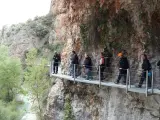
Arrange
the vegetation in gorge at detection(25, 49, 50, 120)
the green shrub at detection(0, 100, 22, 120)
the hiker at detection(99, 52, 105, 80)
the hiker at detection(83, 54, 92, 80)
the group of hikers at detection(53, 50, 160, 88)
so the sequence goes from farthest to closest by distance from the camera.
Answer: the vegetation in gorge at detection(25, 49, 50, 120), the green shrub at detection(0, 100, 22, 120), the hiker at detection(83, 54, 92, 80), the hiker at detection(99, 52, 105, 80), the group of hikers at detection(53, 50, 160, 88)

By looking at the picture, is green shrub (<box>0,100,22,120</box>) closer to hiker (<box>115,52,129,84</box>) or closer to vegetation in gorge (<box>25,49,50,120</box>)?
vegetation in gorge (<box>25,49,50,120</box>)

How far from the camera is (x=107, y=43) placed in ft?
62.0

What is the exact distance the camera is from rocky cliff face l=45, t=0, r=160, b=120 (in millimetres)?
16234

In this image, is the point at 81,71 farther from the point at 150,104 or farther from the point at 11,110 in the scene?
the point at 11,110

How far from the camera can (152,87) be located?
46.8 ft

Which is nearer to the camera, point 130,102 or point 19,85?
point 130,102

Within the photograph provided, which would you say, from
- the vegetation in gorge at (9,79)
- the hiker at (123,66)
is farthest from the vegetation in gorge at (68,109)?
the vegetation in gorge at (9,79)

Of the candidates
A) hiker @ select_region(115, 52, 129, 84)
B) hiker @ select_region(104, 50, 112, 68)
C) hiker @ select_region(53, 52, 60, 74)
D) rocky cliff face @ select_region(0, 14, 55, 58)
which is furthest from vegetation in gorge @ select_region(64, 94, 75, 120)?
rocky cliff face @ select_region(0, 14, 55, 58)

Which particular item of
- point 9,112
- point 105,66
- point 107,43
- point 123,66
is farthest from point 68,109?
point 9,112

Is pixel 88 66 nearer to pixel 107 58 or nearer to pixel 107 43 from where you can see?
pixel 107 58

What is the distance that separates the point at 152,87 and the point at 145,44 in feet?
9.56

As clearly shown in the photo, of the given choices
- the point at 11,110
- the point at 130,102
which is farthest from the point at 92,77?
the point at 11,110

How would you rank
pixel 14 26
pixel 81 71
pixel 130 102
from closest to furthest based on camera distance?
pixel 130 102 → pixel 81 71 → pixel 14 26

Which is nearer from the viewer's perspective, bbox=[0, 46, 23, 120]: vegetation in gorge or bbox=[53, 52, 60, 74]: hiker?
bbox=[53, 52, 60, 74]: hiker
